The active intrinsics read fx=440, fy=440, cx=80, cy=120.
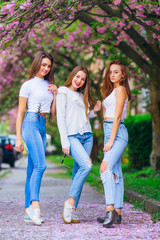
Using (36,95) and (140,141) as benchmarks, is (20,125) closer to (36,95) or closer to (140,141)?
(36,95)

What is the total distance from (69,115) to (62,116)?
11 cm

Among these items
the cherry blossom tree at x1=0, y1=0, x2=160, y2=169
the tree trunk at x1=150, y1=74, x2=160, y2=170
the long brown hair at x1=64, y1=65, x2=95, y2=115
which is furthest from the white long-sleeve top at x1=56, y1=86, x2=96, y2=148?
the tree trunk at x1=150, y1=74, x2=160, y2=170

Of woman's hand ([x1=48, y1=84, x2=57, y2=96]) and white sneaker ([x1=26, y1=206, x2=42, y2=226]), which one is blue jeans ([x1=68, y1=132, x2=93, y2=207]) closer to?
white sneaker ([x1=26, y1=206, x2=42, y2=226])

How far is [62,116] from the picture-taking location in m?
5.37

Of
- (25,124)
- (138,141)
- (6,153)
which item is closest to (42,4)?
(25,124)

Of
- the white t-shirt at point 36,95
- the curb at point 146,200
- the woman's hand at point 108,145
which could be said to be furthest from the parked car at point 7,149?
the woman's hand at point 108,145

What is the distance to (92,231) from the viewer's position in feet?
16.1

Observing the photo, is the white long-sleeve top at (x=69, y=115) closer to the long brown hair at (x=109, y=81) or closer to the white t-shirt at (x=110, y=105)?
the white t-shirt at (x=110, y=105)

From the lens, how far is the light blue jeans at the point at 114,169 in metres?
5.20

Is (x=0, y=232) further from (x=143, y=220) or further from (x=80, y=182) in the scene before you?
(x=143, y=220)

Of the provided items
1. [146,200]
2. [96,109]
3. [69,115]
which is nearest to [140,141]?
[146,200]

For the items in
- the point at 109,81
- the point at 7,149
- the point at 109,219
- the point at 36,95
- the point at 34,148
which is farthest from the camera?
the point at 7,149

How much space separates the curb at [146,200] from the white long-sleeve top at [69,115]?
1640 mm

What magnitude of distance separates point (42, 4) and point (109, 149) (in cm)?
233
